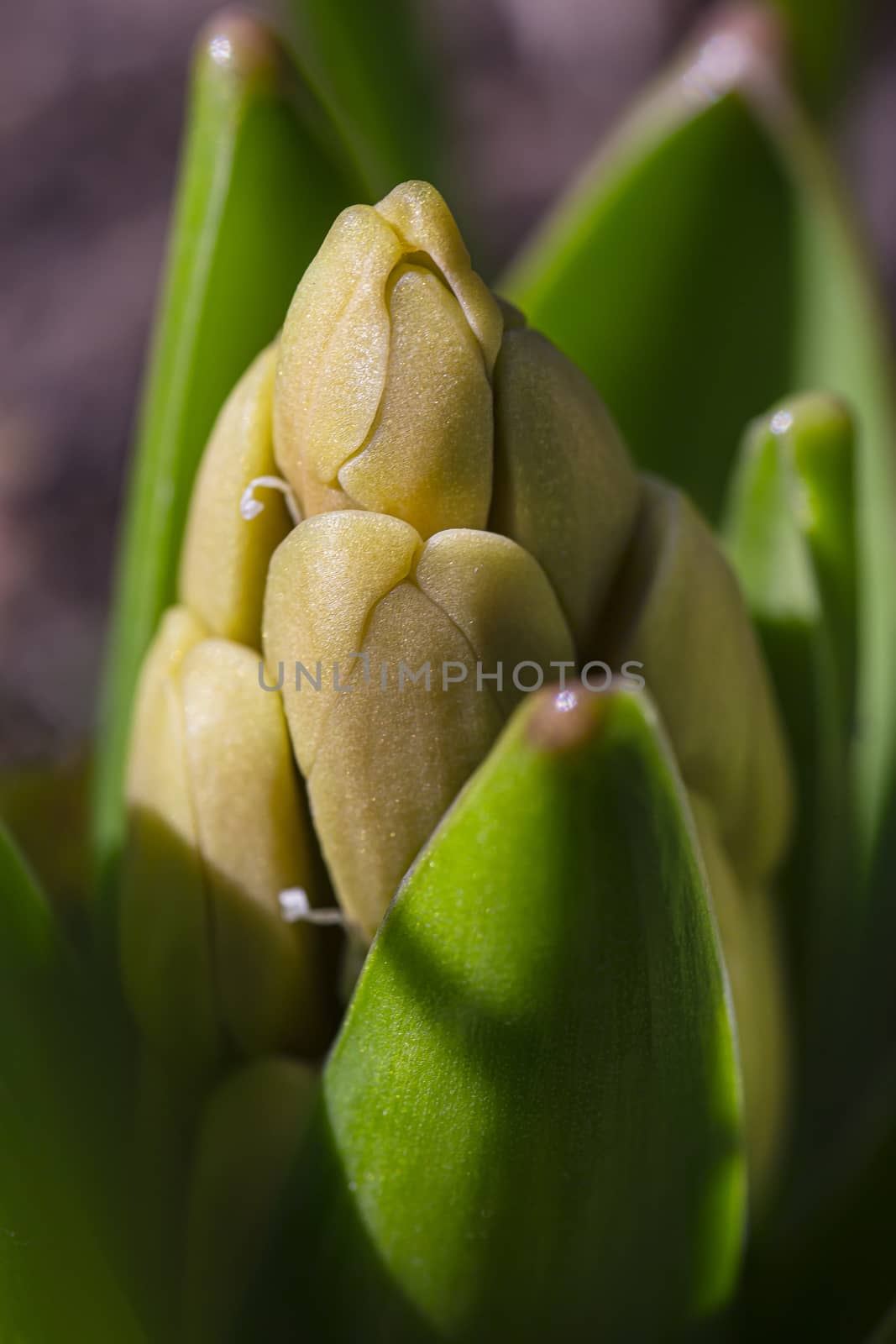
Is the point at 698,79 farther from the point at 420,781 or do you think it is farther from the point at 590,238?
the point at 420,781

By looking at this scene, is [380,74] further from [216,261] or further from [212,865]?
[212,865]

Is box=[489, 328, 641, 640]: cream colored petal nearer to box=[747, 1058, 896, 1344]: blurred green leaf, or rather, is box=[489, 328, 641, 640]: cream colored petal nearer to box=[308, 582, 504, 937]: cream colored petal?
box=[308, 582, 504, 937]: cream colored petal

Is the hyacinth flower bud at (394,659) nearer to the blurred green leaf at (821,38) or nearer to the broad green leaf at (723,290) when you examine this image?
the broad green leaf at (723,290)

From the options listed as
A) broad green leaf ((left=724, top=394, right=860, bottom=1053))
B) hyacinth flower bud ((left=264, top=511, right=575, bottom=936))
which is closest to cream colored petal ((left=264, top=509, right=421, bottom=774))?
hyacinth flower bud ((left=264, top=511, right=575, bottom=936))

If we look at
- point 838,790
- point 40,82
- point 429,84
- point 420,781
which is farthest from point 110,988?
point 40,82

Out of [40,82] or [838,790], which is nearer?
[838,790]

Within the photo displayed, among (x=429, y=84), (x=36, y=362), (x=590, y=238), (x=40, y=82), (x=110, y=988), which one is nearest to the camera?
(x=110, y=988)

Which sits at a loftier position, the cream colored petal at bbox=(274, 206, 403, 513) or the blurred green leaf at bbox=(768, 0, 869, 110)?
the blurred green leaf at bbox=(768, 0, 869, 110)
